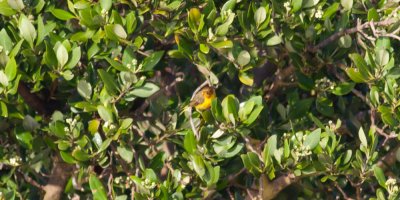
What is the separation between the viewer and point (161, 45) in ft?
12.4

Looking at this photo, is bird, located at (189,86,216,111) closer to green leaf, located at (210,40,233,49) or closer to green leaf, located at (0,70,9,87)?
green leaf, located at (210,40,233,49)

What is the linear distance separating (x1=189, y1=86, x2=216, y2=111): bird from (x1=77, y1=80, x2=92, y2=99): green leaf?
0.44 meters

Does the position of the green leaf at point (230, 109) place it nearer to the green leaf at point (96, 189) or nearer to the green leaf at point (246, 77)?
the green leaf at point (246, 77)

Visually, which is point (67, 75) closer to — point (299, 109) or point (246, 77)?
point (246, 77)

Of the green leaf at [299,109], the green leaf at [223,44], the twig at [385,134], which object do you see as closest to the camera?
the green leaf at [223,44]

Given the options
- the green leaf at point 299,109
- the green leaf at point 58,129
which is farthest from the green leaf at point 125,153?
the green leaf at point 299,109

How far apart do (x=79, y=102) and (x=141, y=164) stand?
1.29ft

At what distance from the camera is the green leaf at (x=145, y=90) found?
3.34m

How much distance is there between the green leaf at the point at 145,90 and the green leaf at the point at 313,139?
25.5 inches

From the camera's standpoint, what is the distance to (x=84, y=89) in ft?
11.3

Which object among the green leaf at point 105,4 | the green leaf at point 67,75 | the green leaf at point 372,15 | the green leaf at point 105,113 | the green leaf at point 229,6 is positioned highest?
the green leaf at point 105,4

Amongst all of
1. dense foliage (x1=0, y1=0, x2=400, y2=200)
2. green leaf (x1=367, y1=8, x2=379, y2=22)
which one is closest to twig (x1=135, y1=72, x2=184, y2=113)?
dense foliage (x1=0, y1=0, x2=400, y2=200)

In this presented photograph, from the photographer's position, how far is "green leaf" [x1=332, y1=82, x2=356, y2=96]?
3646mm

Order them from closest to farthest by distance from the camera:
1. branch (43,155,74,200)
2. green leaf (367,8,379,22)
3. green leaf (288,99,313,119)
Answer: green leaf (367,8,379,22)
green leaf (288,99,313,119)
branch (43,155,74,200)
